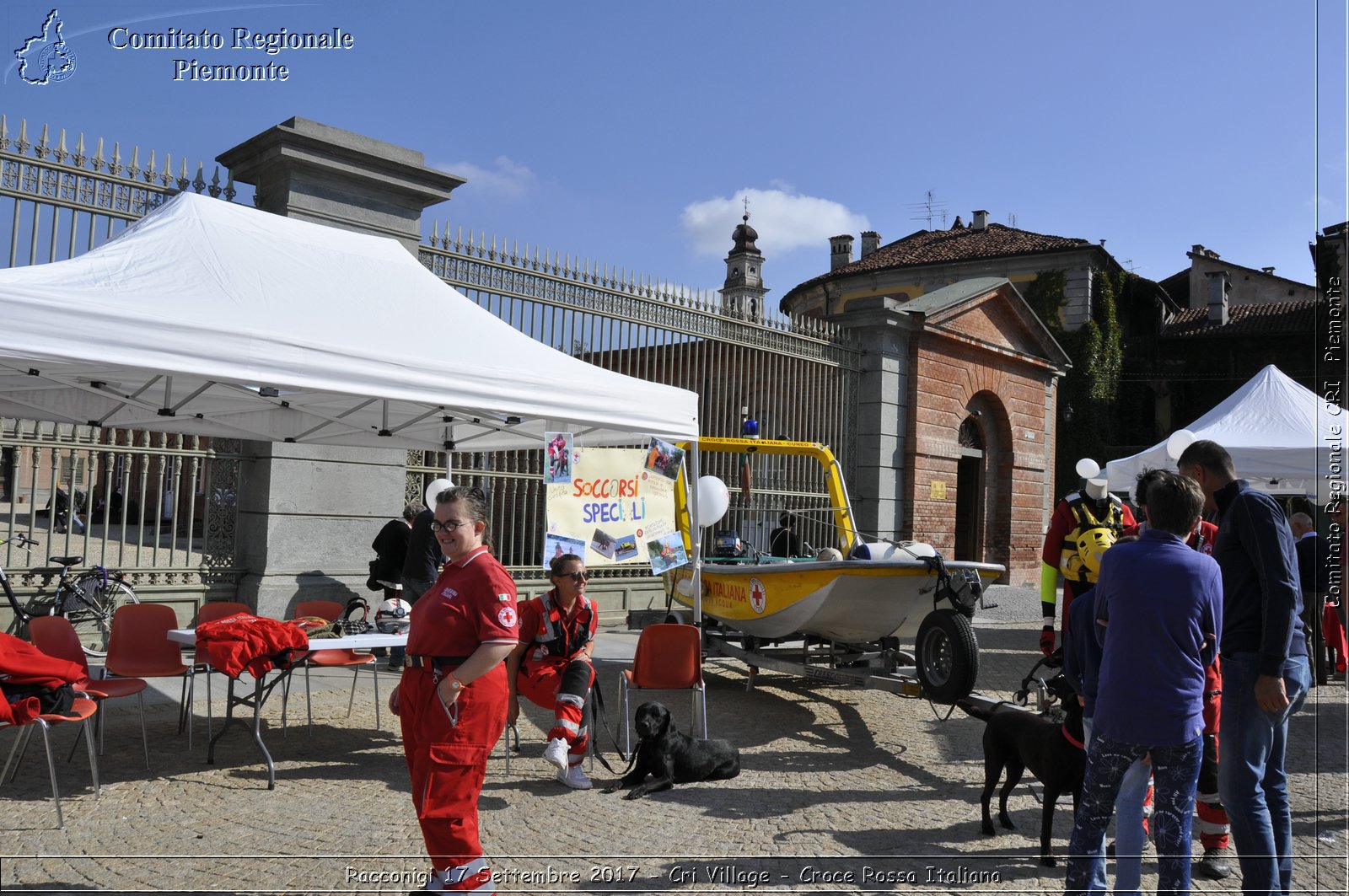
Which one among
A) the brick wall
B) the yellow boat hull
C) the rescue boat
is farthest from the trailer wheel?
the brick wall

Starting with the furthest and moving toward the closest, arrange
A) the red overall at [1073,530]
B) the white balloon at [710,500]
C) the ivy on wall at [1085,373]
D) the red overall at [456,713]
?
the ivy on wall at [1085,373] < the white balloon at [710,500] < the red overall at [1073,530] < the red overall at [456,713]

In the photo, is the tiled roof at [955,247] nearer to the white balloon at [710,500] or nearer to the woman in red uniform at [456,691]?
the white balloon at [710,500]

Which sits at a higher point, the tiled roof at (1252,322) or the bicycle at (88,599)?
the tiled roof at (1252,322)

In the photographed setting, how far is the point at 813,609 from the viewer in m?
7.21

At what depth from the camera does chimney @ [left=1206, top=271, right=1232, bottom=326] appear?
35094mm

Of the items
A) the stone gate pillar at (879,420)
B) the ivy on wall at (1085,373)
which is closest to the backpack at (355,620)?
the stone gate pillar at (879,420)

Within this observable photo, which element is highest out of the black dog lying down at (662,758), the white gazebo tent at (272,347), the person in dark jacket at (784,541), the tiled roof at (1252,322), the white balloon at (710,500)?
the tiled roof at (1252,322)

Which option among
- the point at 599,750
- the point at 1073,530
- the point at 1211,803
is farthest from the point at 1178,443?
the point at 599,750

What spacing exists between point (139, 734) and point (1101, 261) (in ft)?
102

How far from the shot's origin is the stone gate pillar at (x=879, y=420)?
50.7 feet

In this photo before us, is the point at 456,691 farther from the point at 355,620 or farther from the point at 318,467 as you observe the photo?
the point at 318,467

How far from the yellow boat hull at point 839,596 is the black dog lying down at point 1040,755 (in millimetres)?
1869

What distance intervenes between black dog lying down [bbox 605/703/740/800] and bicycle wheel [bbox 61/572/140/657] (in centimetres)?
483

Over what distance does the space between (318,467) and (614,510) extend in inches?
164
